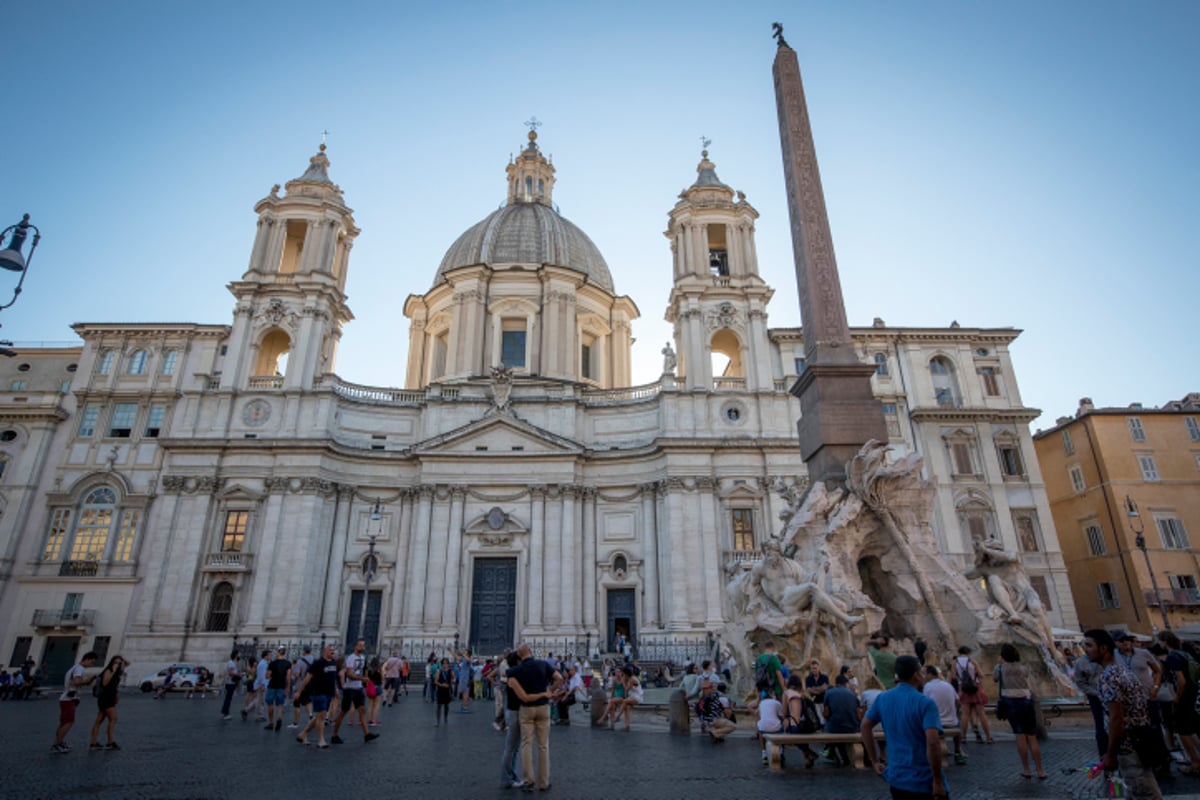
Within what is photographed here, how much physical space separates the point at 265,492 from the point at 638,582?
1523 cm

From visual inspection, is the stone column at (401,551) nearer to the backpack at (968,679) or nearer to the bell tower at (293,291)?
the bell tower at (293,291)

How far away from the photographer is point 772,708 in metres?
8.45

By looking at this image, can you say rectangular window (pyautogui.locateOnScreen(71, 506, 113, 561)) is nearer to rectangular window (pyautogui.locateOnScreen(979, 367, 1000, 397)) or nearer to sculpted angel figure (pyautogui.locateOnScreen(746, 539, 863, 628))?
sculpted angel figure (pyautogui.locateOnScreen(746, 539, 863, 628))

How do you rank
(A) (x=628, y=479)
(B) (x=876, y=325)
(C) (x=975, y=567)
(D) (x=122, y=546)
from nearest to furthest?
(C) (x=975, y=567) → (D) (x=122, y=546) → (A) (x=628, y=479) → (B) (x=876, y=325)

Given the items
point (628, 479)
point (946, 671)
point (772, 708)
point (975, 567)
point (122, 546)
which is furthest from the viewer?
point (628, 479)

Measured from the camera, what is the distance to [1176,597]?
28141 millimetres

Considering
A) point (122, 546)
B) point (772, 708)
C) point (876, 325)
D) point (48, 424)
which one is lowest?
point (772, 708)

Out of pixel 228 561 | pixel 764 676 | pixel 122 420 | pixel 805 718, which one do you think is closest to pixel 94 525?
pixel 122 420

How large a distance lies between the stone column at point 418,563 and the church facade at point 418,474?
9cm

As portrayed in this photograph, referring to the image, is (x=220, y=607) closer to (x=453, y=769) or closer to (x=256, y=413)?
(x=256, y=413)

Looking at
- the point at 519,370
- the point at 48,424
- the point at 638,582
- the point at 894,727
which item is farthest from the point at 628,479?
the point at 894,727

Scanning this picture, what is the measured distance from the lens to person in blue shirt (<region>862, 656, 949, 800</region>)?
12.1ft

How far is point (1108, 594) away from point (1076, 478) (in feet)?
17.5

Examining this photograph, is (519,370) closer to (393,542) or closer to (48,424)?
(393,542)
